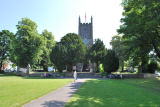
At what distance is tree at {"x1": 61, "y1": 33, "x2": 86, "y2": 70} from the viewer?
4056 cm

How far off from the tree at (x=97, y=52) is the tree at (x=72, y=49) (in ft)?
11.0

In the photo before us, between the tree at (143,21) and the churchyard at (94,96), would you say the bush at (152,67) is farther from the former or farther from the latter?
the churchyard at (94,96)

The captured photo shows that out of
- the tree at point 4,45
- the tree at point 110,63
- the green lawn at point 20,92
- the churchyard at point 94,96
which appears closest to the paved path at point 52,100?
the churchyard at point 94,96

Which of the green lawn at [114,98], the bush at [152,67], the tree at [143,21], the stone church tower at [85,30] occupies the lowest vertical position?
the green lawn at [114,98]

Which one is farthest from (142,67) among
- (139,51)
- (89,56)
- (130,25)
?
(130,25)

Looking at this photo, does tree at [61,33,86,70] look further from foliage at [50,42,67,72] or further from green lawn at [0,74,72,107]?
green lawn at [0,74,72,107]

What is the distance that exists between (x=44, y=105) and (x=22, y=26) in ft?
129

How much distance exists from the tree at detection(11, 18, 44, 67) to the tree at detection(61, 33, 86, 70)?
7.80 metres

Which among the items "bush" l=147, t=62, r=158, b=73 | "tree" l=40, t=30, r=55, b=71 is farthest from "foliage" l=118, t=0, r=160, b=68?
"tree" l=40, t=30, r=55, b=71

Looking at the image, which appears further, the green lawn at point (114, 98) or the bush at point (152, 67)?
the bush at point (152, 67)

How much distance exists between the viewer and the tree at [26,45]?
40531 millimetres

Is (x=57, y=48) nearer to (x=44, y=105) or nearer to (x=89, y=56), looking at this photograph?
(x=89, y=56)

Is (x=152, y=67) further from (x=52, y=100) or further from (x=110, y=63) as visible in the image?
(x=52, y=100)

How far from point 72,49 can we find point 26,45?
1401 centimetres
